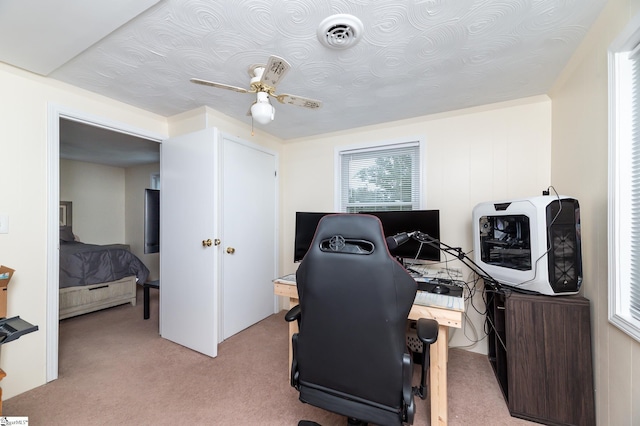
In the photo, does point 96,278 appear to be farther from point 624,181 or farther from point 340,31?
point 624,181

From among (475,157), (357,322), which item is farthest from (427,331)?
(475,157)

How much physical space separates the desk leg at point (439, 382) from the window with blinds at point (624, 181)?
0.81m

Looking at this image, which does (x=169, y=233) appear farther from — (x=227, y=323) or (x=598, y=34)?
(x=598, y=34)

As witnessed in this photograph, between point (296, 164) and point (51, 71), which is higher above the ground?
point (51, 71)

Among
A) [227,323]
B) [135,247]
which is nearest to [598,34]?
[227,323]

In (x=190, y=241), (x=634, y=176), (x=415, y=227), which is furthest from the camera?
(x=190, y=241)

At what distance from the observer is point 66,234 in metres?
4.38

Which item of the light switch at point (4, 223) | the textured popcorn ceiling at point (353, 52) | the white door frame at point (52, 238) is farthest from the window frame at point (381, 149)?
the light switch at point (4, 223)

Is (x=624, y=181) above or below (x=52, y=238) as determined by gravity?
above

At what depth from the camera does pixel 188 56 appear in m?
1.72

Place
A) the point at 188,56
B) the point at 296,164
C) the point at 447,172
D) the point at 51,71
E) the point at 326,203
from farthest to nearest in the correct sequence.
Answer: the point at 296,164 < the point at 326,203 < the point at 447,172 < the point at 51,71 < the point at 188,56

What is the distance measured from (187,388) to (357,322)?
5.47 ft

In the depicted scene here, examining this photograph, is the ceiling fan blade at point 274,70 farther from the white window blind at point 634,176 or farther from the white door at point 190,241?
the white window blind at point 634,176

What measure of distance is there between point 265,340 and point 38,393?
1.66 m
